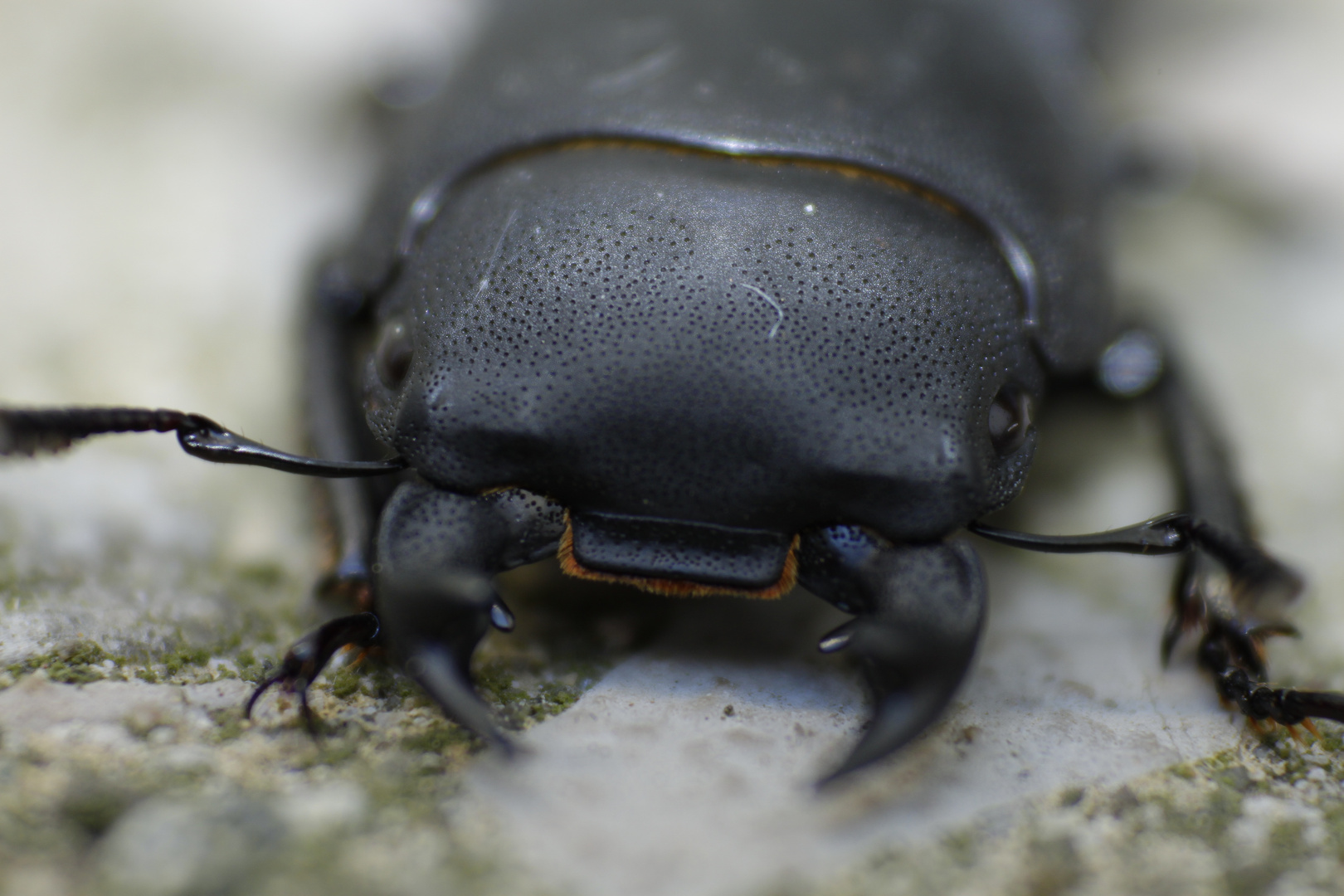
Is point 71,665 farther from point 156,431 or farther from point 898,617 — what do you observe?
point 898,617

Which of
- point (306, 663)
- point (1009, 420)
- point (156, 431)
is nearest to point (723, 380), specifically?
point (1009, 420)

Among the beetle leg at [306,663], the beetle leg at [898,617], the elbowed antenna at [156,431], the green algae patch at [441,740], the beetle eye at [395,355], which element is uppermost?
the beetle eye at [395,355]

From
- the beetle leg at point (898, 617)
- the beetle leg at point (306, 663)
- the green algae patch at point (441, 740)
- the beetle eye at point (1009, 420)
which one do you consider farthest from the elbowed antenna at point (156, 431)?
the beetle eye at point (1009, 420)

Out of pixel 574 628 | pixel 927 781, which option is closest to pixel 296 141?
pixel 574 628

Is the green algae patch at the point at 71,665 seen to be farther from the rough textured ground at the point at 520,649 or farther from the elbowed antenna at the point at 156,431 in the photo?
the elbowed antenna at the point at 156,431

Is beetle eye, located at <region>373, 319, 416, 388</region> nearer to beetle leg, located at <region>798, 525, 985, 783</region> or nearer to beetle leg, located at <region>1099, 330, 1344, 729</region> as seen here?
beetle leg, located at <region>798, 525, 985, 783</region>

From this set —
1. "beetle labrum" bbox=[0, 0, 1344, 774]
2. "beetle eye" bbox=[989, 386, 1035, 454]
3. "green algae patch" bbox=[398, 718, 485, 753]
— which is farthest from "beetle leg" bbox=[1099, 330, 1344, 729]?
"green algae patch" bbox=[398, 718, 485, 753]
